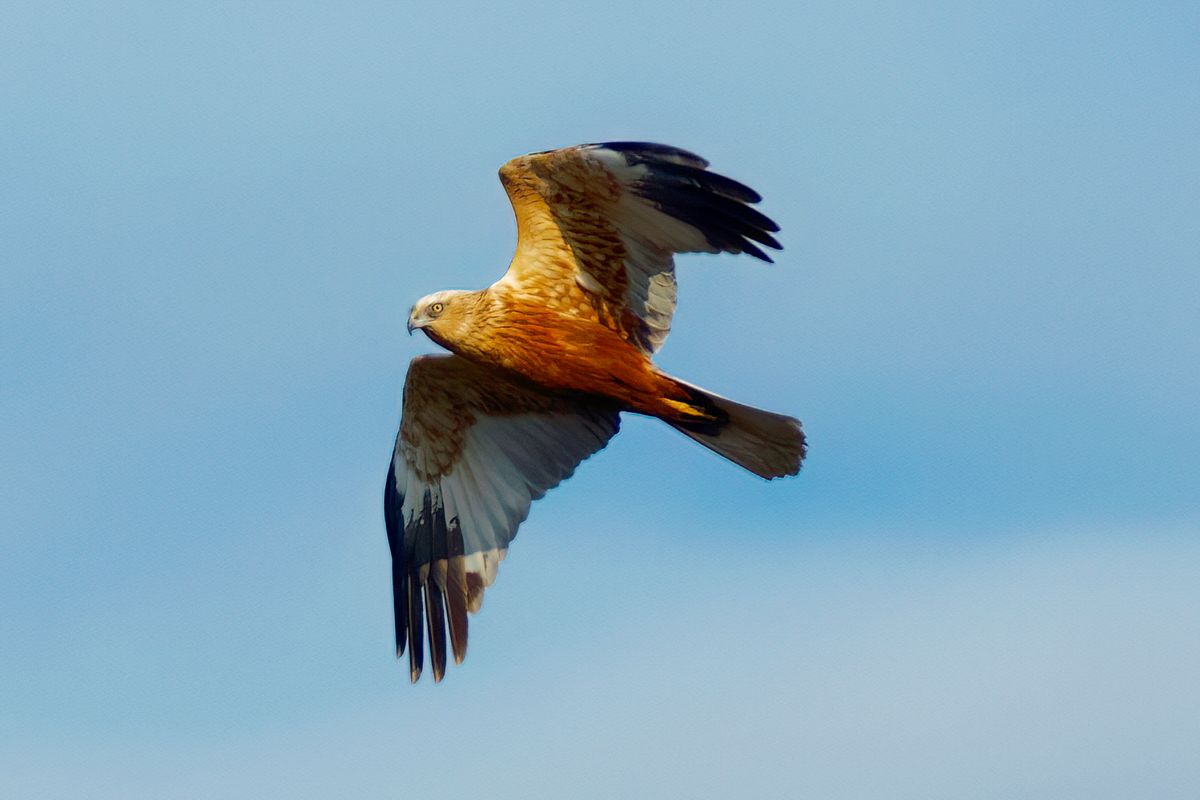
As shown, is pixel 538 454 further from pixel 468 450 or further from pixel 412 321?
pixel 412 321

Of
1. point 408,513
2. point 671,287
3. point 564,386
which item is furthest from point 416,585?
point 671,287

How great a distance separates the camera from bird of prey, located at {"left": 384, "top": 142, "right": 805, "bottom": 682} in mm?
9516

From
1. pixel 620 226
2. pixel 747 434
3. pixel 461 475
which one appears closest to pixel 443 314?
pixel 620 226

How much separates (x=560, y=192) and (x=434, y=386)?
69.7 inches

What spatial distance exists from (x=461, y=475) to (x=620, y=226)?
91.7 inches

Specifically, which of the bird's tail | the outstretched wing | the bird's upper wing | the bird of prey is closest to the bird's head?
the bird of prey

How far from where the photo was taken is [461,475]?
11.2 metres

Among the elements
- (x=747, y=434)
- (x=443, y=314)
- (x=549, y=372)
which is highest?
(x=443, y=314)

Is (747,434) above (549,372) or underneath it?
underneath

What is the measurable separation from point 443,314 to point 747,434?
6.51ft

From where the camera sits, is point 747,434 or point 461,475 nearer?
point 747,434

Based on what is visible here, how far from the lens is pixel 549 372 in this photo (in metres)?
9.98

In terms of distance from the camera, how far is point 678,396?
9914mm

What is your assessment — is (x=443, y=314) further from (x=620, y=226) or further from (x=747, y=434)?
(x=747, y=434)
